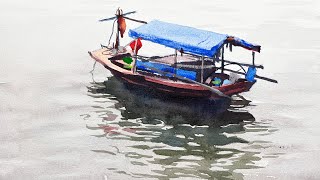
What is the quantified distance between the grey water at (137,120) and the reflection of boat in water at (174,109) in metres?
0.04

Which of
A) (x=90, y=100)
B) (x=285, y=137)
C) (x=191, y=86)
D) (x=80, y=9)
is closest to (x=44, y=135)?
(x=90, y=100)

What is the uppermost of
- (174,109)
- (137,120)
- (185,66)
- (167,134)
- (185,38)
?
(185,38)

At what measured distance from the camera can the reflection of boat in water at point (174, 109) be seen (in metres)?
23.2

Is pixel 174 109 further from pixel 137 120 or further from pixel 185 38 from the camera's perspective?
pixel 185 38

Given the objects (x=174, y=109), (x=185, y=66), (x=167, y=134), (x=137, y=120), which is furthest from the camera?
(x=185, y=66)

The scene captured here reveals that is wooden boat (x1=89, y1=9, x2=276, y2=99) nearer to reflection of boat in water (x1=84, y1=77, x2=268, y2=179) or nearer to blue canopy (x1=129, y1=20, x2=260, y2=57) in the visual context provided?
blue canopy (x1=129, y1=20, x2=260, y2=57)

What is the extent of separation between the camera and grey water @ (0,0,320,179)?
1870 cm

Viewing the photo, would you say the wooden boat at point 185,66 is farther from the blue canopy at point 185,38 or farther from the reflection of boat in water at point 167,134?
the reflection of boat in water at point 167,134

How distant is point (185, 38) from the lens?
25.2m

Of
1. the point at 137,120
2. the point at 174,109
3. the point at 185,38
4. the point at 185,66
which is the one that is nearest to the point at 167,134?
the point at 137,120

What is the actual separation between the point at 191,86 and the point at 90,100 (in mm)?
4296

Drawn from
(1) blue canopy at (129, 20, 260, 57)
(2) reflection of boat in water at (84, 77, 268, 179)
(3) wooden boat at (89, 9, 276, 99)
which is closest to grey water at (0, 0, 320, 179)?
(2) reflection of boat in water at (84, 77, 268, 179)

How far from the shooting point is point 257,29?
3938 cm

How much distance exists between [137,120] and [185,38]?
170 inches
